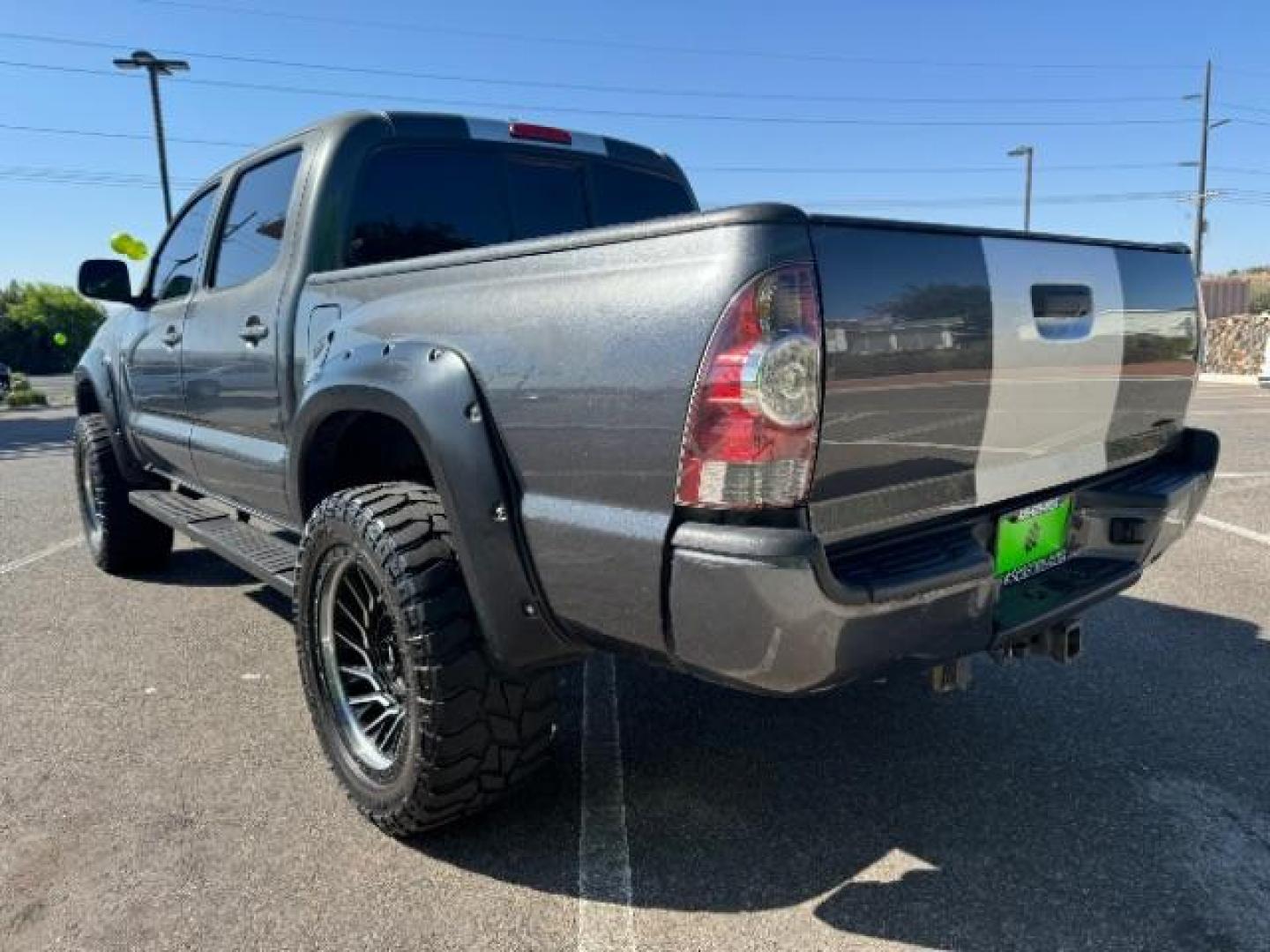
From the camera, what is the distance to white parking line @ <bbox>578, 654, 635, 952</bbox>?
214cm

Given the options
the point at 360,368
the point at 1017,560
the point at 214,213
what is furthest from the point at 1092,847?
the point at 214,213

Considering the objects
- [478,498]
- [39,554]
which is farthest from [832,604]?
[39,554]

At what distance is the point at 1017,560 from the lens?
2371mm

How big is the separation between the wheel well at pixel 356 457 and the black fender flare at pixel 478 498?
490 mm

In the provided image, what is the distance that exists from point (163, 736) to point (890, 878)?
93.2 inches

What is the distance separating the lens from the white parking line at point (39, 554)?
220 inches

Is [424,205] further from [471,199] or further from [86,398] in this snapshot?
[86,398]

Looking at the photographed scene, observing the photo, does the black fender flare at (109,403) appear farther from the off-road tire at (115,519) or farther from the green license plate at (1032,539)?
the green license plate at (1032,539)

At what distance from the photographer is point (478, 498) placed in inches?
85.5

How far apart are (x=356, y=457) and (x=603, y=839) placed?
138 cm

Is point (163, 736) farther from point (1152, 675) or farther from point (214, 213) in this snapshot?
point (1152, 675)

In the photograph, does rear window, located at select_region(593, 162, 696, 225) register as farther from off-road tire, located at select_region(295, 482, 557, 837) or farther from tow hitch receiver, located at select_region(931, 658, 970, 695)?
tow hitch receiver, located at select_region(931, 658, 970, 695)

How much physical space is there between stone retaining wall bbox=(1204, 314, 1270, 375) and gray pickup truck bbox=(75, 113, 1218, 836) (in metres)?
26.8

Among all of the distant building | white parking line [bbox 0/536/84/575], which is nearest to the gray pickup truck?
white parking line [bbox 0/536/84/575]
